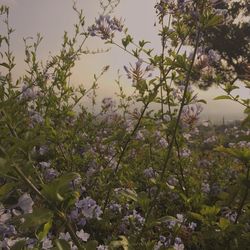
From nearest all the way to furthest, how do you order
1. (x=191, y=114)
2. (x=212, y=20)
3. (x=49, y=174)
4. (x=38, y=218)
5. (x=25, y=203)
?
(x=38, y=218) < (x=25, y=203) < (x=212, y=20) < (x=191, y=114) < (x=49, y=174)

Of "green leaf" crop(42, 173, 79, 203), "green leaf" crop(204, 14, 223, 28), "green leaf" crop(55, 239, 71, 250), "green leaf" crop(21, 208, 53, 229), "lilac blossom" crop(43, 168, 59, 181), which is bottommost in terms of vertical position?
"lilac blossom" crop(43, 168, 59, 181)

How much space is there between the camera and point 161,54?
354 centimetres

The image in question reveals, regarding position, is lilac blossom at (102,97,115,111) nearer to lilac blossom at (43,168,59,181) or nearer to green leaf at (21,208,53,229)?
lilac blossom at (43,168,59,181)

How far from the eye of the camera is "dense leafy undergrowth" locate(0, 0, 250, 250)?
62.2 inches

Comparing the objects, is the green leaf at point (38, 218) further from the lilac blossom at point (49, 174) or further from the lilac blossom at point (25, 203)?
the lilac blossom at point (49, 174)

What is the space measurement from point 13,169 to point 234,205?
51.5 inches

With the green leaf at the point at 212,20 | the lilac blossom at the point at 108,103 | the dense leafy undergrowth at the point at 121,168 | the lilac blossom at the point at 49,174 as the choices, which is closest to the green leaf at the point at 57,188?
the dense leafy undergrowth at the point at 121,168

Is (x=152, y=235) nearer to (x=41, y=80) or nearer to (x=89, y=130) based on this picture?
(x=41, y=80)

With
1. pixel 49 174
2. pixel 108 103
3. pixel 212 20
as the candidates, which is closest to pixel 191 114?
pixel 212 20

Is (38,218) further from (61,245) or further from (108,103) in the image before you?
(108,103)

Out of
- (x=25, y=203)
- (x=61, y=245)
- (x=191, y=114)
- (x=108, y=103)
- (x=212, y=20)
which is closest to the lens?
(x=61, y=245)

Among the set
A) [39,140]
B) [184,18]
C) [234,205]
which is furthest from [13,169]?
[184,18]

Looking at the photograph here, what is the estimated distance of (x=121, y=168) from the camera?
4.35 meters

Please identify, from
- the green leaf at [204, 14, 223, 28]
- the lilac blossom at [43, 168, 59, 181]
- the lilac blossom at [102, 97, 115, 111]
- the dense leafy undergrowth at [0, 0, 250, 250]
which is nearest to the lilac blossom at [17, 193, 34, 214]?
the dense leafy undergrowth at [0, 0, 250, 250]
